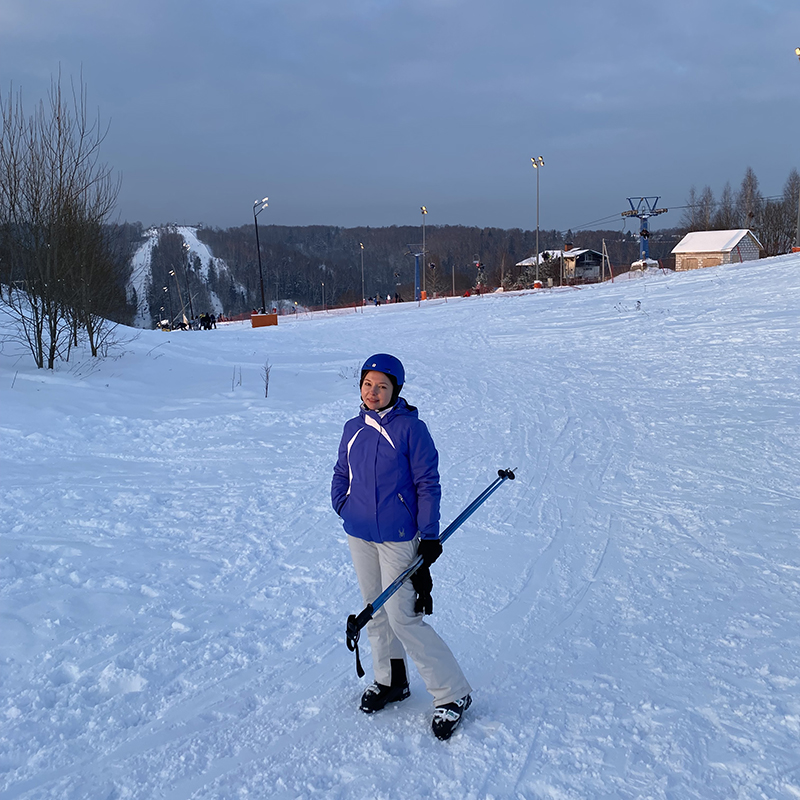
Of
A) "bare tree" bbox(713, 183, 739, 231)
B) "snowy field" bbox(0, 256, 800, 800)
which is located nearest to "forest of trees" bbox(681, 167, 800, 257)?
"bare tree" bbox(713, 183, 739, 231)

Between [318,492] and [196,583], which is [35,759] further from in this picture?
[318,492]

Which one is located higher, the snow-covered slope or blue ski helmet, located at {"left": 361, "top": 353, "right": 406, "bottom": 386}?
the snow-covered slope

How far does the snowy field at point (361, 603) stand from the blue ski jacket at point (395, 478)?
0.97 m

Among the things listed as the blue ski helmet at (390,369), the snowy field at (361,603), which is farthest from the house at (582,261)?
the blue ski helmet at (390,369)

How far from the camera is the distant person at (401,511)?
2.92 metres

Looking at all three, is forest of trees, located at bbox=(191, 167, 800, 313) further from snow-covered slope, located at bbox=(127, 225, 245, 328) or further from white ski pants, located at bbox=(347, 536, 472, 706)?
white ski pants, located at bbox=(347, 536, 472, 706)

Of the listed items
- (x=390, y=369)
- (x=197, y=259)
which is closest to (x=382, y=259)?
(x=197, y=259)

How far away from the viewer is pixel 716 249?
48906 mm

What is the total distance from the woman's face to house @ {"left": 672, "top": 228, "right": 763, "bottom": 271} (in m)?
51.6

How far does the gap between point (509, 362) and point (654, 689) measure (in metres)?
12.2

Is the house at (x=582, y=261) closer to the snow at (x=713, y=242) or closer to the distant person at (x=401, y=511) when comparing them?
the snow at (x=713, y=242)

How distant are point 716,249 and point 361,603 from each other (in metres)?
52.4

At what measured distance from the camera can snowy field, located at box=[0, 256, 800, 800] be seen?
9.12 ft

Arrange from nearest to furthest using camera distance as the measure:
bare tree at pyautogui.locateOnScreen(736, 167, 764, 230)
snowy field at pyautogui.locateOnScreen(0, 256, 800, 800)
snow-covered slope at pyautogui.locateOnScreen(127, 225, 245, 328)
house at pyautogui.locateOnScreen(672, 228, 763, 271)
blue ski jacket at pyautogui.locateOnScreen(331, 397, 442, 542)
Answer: snowy field at pyautogui.locateOnScreen(0, 256, 800, 800)
blue ski jacket at pyautogui.locateOnScreen(331, 397, 442, 542)
house at pyautogui.locateOnScreen(672, 228, 763, 271)
bare tree at pyautogui.locateOnScreen(736, 167, 764, 230)
snow-covered slope at pyautogui.locateOnScreen(127, 225, 245, 328)
